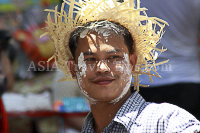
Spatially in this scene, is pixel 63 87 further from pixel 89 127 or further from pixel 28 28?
pixel 89 127

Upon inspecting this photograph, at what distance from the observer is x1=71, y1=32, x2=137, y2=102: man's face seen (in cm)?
177

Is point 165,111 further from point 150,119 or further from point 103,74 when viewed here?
point 103,74

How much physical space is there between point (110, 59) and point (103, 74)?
0.40 feet

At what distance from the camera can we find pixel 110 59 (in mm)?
1809

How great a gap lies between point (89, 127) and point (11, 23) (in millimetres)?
2333

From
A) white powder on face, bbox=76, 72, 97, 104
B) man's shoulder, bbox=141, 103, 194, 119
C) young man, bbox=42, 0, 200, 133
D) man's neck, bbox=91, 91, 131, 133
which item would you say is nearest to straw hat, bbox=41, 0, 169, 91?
young man, bbox=42, 0, 200, 133

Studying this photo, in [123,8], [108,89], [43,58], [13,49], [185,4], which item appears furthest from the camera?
[43,58]

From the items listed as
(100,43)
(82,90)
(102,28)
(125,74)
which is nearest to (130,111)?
(125,74)

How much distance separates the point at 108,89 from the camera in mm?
1774

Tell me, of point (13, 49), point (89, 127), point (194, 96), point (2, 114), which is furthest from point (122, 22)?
point (13, 49)

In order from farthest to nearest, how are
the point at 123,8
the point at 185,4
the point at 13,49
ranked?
the point at 13,49 → the point at 185,4 → the point at 123,8

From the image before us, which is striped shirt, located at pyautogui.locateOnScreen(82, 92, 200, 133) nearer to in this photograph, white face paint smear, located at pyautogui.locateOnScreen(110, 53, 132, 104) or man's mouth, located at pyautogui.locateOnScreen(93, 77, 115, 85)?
white face paint smear, located at pyautogui.locateOnScreen(110, 53, 132, 104)

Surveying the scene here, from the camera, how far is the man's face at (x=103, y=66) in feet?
5.82

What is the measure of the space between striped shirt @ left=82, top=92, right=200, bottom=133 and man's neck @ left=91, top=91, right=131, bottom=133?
0.34 feet
